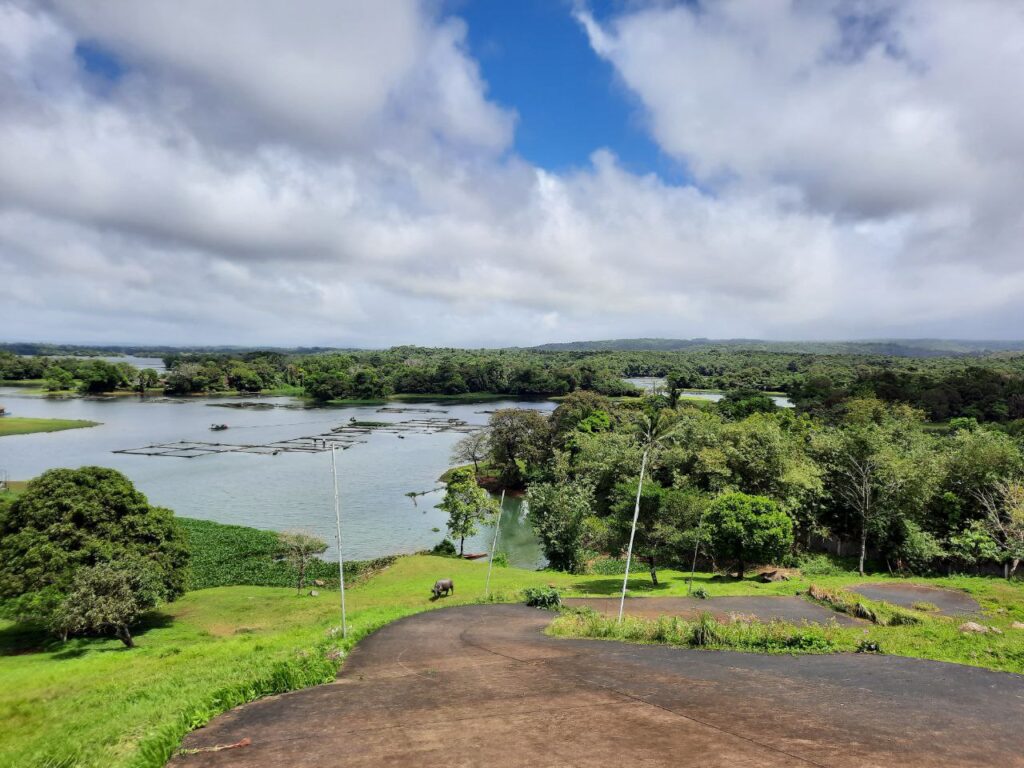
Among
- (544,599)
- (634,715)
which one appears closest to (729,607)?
(544,599)

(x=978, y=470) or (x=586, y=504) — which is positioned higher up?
(x=978, y=470)

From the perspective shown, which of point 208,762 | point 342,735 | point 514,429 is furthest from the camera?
point 514,429

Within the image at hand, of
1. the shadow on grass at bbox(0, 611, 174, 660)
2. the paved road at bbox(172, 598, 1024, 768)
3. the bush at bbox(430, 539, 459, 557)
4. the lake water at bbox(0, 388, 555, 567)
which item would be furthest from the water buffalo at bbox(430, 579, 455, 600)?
the lake water at bbox(0, 388, 555, 567)

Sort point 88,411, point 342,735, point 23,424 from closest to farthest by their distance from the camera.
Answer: point 342,735 → point 23,424 → point 88,411

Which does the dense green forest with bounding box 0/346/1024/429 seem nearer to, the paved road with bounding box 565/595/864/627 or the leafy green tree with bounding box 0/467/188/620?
the paved road with bounding box 565/595/864/627

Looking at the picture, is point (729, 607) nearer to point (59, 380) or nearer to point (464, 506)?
point (464, 506)

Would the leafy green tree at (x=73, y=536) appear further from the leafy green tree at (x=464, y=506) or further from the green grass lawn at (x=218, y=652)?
the leafy green tree at (x=464, y=506)

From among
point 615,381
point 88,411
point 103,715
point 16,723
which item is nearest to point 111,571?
point 16,723

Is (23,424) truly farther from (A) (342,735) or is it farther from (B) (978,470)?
(B) (978,470)
